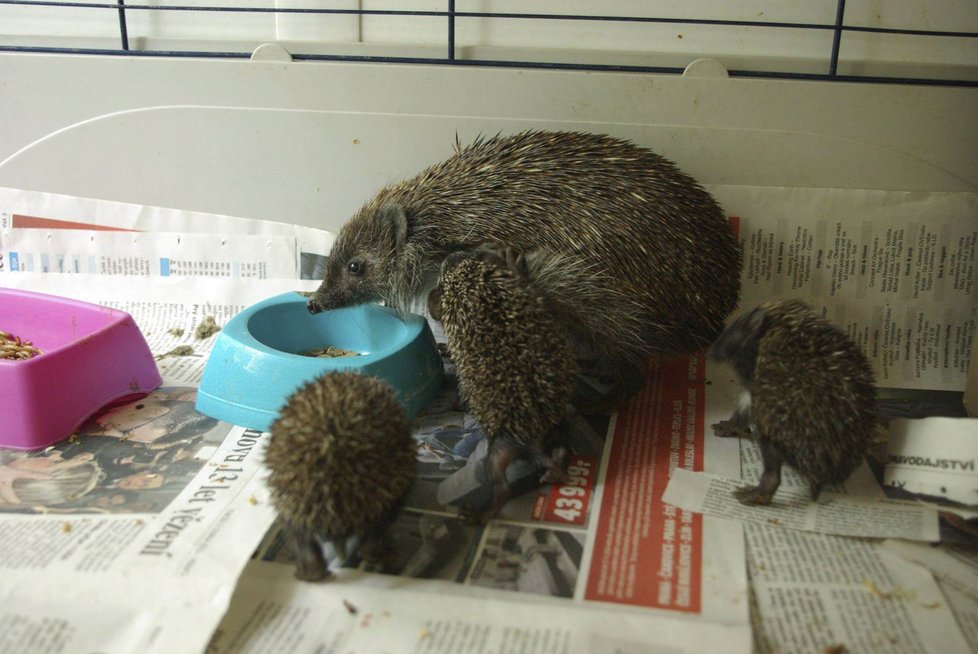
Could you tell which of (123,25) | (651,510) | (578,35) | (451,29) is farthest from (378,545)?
(123,25)

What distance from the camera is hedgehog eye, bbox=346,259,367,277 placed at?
2.23 meters

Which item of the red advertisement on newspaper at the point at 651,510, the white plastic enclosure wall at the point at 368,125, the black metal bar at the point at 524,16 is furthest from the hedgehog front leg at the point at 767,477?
the black metal bar at the point at 524,16

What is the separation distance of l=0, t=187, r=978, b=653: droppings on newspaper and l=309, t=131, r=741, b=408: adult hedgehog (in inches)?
10.9

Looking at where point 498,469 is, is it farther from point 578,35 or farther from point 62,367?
point 578,35

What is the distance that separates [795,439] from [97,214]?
2.23 m

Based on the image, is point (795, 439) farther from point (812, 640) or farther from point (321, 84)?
point (321, 84)

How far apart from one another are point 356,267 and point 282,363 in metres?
0.39

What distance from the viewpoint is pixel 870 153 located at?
233 cm

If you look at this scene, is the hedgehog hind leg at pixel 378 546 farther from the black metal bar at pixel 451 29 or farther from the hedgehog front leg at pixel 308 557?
the black metal bar at pixel 451 29

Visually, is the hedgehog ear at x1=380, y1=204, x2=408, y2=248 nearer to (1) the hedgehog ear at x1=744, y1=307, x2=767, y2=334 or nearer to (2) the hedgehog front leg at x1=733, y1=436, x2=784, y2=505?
(1) the hedgehog ear at x1=744, y1=307, x2=767, y2=334

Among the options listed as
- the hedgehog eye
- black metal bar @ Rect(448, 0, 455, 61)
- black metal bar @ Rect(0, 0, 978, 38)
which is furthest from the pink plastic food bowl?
black metal bar @ Rect(448, 0, 455, 61)

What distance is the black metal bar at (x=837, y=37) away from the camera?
88.8 inches

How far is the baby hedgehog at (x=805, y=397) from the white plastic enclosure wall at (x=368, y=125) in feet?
2.55

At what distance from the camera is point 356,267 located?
2236 millimetres
